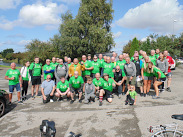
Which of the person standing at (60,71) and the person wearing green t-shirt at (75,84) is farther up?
the person standing at (60,71)

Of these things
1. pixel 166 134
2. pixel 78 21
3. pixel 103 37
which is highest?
pixel 78 21

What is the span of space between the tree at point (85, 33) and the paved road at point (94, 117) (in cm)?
1813

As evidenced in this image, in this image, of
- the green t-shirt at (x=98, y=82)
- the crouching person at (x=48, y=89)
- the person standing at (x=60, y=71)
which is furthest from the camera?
the person standing at (x=60, y=71)

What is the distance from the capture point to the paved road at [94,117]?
407 centimetres

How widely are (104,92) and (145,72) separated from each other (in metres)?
2.10

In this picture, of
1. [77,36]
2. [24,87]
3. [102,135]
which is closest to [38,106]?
[24,87]

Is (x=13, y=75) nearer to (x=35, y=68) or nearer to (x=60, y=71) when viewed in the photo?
(x=35, y=68)

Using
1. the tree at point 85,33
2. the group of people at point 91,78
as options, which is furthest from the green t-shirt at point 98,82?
the tree at point 85,33

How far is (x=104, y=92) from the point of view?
6430 millimetres

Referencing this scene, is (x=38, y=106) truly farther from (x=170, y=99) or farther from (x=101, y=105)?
(x=170, y=99)

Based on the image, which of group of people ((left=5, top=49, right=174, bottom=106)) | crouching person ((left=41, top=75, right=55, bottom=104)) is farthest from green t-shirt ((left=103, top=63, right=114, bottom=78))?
crouching person ((left=41, top=75, right=55, bottom=104))

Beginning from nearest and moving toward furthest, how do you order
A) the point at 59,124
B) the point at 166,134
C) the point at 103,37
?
the point at 166,134 → the point at 59,124 → the point at 103,37

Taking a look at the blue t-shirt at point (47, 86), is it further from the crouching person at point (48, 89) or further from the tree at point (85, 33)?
the tree at point (85, 33)

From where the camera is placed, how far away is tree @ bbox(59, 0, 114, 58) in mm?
23672
